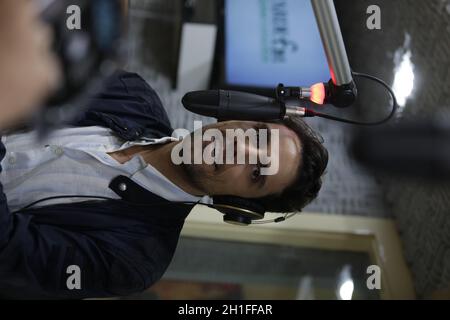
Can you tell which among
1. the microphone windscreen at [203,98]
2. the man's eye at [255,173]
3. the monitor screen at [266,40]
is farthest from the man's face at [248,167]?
the monitor screen at [266,40]

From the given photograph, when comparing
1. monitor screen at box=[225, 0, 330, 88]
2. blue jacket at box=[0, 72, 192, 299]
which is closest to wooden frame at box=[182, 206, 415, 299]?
blue jacket at box=[0, 72, 192, 299]

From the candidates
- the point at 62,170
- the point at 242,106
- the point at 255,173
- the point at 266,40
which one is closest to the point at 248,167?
the point at 255,173

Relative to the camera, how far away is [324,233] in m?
1.13

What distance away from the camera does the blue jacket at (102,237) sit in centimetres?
74

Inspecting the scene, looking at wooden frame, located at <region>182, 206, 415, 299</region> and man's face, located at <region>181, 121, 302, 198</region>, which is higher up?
man's face, located at <region>181, 121, 302, 198</region>

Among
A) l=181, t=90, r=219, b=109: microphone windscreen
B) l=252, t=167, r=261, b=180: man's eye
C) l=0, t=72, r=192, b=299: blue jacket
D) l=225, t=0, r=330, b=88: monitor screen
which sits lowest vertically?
l=0, t=72, r=192, b=299: blue jacket

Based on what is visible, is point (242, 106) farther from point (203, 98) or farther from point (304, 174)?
point (304, 174)

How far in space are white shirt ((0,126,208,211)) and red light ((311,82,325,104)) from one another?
34 centimetres

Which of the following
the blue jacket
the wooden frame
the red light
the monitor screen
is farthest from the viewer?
the monitor screen

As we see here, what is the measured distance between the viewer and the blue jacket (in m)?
0.74

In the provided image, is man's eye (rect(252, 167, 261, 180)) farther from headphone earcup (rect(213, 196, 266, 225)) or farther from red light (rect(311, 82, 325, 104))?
red light (rect(311, 82, 325, 104))

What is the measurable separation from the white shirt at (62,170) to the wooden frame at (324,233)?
0.26m
